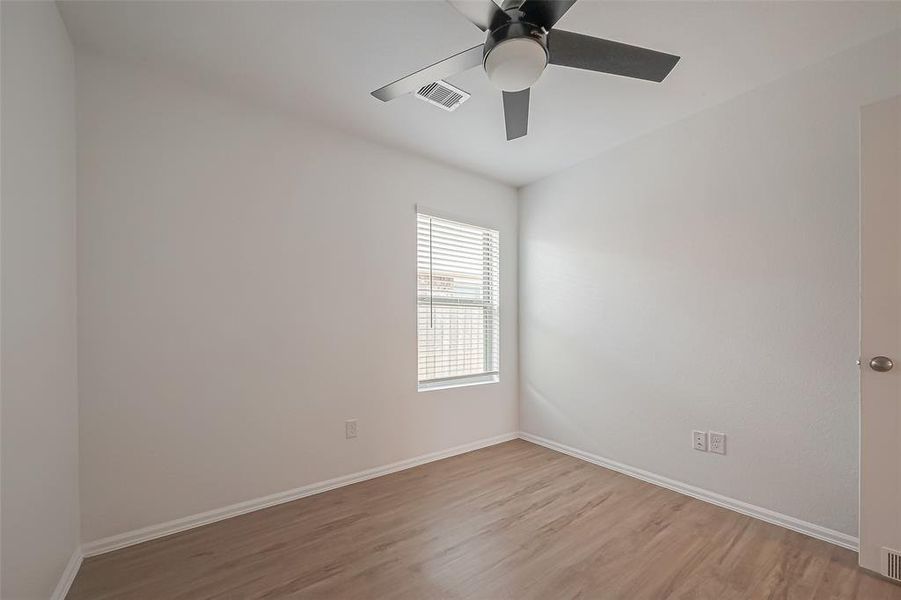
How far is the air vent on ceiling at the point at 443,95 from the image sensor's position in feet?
7.48

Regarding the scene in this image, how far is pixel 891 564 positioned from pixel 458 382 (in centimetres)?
260

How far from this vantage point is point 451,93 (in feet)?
7.68

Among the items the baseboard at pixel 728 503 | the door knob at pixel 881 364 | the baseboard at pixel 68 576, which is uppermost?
the door knob at pixel 881 364

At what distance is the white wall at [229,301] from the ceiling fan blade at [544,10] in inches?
69.5

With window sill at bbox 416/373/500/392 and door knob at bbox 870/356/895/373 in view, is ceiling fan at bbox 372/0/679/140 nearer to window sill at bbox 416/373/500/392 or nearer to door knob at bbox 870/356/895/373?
door knob at bbox 870/356/895/373

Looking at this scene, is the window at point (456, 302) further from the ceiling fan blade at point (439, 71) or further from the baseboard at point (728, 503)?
the ceiling fan blade at point (439, 71)

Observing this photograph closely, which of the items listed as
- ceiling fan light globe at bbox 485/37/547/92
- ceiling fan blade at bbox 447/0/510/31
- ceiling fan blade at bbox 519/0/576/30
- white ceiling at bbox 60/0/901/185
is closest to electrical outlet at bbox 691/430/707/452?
white ceiling at bbox 60/0/901/185

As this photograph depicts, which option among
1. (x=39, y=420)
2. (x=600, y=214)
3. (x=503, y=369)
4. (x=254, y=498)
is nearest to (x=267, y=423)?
(x=254, y=498)

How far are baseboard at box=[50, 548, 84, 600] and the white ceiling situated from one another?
2.41m

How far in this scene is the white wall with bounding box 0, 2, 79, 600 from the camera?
1.29 metres

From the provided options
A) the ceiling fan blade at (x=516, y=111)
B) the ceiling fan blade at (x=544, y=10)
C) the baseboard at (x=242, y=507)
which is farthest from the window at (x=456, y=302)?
the ceiling fan blade at (x=544, y=10)

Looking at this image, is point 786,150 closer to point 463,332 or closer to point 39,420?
point 463,332

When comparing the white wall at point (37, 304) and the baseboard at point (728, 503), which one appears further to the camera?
the baseboard at point (728, 503)

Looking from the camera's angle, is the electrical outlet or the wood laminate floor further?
the electrical outlet
